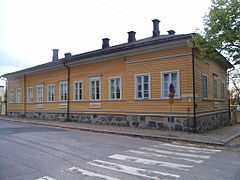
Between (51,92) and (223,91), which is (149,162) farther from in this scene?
(51,92)

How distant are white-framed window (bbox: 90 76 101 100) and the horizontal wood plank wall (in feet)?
25.4

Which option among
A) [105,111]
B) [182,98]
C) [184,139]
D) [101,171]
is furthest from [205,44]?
[105,111]

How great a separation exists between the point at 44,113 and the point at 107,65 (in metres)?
9.91

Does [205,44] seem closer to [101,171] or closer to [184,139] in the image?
[184,139]

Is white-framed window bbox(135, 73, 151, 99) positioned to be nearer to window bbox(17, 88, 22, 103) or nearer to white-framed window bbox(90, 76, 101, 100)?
white-framed window bbox(90, 76, 101, 100)

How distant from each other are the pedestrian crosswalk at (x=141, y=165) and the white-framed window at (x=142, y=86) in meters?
Answer: 6.68

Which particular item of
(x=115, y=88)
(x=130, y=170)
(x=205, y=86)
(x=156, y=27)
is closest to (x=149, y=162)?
(x=130, y=170)

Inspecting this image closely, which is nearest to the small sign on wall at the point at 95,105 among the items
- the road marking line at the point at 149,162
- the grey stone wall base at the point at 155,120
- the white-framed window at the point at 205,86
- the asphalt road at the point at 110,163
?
the grey stone wall base at the point at 155,120

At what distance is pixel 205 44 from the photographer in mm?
10547

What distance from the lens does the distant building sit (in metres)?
13.2

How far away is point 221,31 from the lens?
10.1m

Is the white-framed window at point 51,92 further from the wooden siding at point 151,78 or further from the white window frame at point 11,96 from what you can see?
the white window frame at point 11,96

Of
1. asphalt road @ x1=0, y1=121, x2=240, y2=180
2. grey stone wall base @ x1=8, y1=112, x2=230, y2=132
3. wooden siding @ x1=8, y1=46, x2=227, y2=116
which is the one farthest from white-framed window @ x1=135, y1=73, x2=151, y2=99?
asphalt road @ x1=0, y1=121, x2=240, y2=180

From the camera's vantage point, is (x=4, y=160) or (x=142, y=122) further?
(x=142, y=122)
